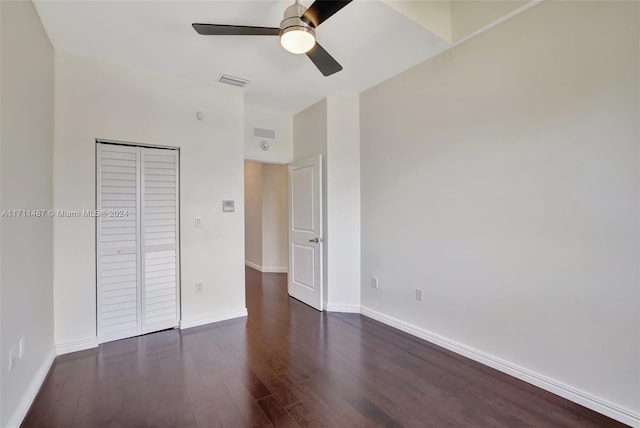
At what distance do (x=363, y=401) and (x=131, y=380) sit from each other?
177cm

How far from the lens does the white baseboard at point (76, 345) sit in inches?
106

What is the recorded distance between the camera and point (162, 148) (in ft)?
10.6

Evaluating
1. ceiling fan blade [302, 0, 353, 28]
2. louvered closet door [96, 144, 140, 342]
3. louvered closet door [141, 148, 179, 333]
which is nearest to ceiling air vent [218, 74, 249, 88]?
louvered closet door [141, 148, 179, 333]

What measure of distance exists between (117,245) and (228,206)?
1186 millimetres

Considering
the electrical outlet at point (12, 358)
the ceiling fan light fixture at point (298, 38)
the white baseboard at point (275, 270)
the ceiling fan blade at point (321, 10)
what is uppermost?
the ceiling fan blade at point (321, 10)

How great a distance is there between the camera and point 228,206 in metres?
3.61

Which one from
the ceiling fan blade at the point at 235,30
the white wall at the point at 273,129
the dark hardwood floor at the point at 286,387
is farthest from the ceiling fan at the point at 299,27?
the dark hardwood floor at the point at 286,387

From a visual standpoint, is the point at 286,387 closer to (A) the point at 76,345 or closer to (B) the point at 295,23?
(A) the point at 76,345

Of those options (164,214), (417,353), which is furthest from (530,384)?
(164,214)

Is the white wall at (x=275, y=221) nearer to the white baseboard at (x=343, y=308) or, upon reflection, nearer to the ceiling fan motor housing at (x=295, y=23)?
the white baseboard at (x=343, y=308)

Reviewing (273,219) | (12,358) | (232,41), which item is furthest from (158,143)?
(273,219)

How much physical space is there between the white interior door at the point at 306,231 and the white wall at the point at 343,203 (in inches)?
5.6

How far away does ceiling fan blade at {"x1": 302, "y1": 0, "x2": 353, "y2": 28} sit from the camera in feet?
5.68

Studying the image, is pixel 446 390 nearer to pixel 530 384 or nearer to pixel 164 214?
pixel 530 384
